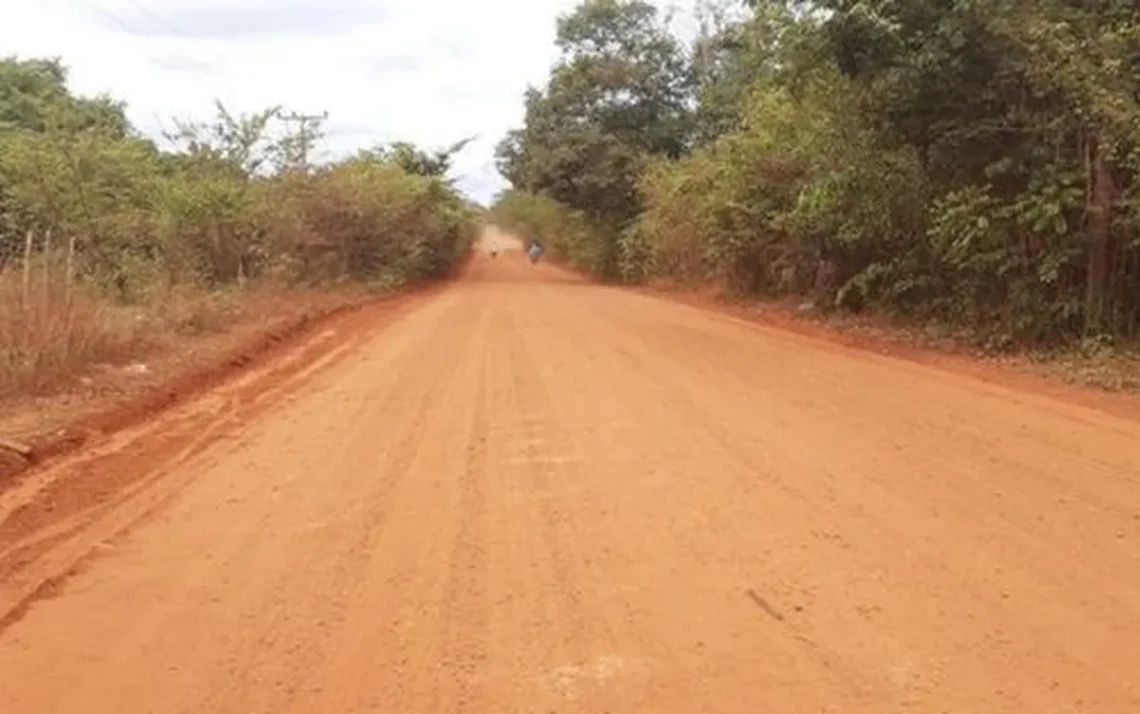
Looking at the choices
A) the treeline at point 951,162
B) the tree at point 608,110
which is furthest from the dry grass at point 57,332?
the tree at point 608,110

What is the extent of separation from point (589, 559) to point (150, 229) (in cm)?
1853

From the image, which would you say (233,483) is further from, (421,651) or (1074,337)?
(1074,337)

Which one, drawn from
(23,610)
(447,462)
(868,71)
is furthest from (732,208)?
(23,610)

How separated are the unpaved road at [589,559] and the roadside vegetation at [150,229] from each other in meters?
2.24

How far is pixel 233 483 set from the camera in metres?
7.98

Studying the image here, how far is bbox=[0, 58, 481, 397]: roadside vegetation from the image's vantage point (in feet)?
39.9

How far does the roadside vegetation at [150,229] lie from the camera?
1216 cm

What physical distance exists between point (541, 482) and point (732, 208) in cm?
1800

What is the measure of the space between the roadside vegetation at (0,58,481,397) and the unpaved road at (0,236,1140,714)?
7.36ft

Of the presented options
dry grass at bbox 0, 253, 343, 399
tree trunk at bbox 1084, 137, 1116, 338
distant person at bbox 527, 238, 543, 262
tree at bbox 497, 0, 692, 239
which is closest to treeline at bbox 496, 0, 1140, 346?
tree trunk at bbox 1084, 137, 1116, 338

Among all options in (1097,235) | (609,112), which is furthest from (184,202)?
(609,112)

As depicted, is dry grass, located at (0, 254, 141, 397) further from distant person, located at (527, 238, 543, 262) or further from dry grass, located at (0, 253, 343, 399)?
distant person, located at (527, 238, 543, 262)

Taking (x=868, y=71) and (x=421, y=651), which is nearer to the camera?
(x=421, y=651)

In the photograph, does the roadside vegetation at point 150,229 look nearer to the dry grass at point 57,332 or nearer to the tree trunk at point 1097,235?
the dry grass at point 57,332
